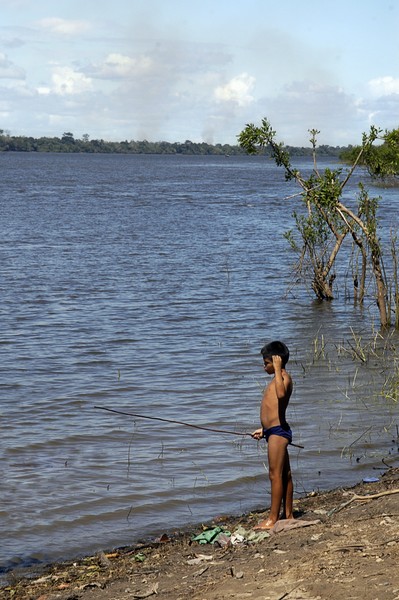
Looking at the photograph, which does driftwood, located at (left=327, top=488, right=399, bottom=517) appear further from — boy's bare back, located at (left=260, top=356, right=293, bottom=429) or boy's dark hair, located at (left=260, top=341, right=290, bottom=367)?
boy's dark hair, located at (left=260, top=341, right=290, bottom=367)

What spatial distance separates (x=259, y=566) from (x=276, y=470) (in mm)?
1358

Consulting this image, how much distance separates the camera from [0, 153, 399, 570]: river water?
902 cm

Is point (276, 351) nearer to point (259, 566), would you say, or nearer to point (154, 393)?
point (259, 566)

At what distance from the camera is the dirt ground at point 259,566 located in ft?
18.1

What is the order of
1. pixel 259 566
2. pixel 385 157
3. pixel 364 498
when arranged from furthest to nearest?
pixel 385 157
pixel 364 498
pixel 259 566

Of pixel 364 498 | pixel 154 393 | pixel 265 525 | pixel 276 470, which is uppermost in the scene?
pixel 276 470

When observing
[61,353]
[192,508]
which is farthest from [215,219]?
[192,508]

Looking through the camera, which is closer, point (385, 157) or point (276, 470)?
point (276, 470)

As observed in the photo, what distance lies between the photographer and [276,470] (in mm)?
7367

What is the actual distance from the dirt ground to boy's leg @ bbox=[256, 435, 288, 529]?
9.1 inches

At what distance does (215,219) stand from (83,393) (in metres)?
31.1

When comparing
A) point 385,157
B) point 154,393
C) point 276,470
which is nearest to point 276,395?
point 276,470

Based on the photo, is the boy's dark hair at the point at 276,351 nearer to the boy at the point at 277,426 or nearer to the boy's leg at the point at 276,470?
the boy at the point at 277,426

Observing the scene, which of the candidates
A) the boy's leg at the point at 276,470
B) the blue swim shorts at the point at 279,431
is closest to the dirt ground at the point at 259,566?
the boy's leg at the point at 276,470
